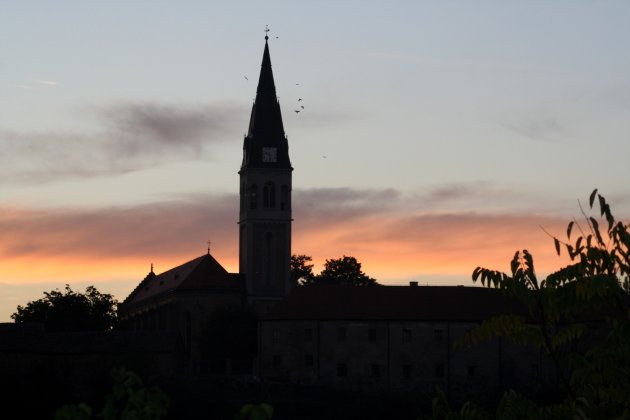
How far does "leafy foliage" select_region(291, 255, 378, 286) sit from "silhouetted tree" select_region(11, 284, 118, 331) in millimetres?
20864

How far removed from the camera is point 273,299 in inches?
4572

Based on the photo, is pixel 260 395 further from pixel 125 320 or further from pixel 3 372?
Result: pixel 125 320

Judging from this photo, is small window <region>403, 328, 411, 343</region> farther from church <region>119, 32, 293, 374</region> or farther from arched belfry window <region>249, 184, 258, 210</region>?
arched belfry window <region>249, 184, 258, 210</region>

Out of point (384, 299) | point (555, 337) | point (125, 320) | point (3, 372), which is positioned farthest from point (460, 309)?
point (555, 337)

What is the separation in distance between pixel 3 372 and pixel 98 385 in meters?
6.38

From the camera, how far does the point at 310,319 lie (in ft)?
344

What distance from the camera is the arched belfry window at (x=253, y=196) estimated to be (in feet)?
387

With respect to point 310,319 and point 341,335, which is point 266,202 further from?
point 341,335

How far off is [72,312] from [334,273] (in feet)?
92.3

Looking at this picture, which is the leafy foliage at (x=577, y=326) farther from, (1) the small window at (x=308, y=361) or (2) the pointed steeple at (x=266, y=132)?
(2) the pointed steeple at (x=266, y=132)

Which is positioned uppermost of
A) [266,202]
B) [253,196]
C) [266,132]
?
[266,132]

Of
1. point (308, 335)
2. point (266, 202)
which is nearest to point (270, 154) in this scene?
point (266, 202)

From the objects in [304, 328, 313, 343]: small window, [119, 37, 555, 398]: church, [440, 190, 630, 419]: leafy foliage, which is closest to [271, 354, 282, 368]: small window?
[119, 37, 555, 398]: church

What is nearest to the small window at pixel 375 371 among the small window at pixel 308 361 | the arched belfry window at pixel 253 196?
the small window at pixel 308 361
